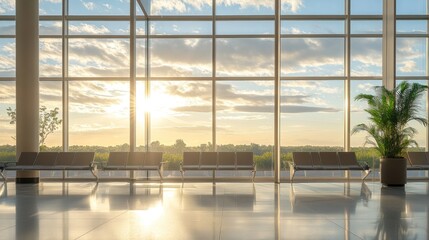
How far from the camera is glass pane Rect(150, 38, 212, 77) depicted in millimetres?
13078

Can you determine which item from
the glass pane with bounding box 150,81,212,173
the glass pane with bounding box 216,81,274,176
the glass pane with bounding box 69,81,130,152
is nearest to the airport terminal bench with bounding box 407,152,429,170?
the glass pane with bounding box 216,81,274,176

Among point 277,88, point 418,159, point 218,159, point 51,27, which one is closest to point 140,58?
point 51,27

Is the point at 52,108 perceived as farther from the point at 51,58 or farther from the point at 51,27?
the point at 51,27

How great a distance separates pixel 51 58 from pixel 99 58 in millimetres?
1271

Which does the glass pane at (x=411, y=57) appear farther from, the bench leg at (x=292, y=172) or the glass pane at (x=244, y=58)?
the bench leg at (x=292, y=172)

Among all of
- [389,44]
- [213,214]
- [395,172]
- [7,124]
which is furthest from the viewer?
[7,124]

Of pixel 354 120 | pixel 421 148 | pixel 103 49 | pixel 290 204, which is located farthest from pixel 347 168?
pixel 103 49

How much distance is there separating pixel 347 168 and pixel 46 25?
8671mm

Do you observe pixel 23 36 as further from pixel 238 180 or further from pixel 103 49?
pixel 238 180

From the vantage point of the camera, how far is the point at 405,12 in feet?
42.4

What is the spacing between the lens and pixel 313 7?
1301 centimetres

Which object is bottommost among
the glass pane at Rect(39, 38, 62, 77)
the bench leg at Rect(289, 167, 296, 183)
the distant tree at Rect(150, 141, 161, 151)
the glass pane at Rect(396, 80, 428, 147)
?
the bench leg at Rect(289, 167, 296, 183)

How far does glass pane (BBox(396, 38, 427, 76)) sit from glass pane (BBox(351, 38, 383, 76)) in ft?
1.73

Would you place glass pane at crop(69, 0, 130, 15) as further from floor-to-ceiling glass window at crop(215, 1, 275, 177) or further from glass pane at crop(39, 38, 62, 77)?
floor-to-ceiling glass window at crop(215, 1, 275, 177)
